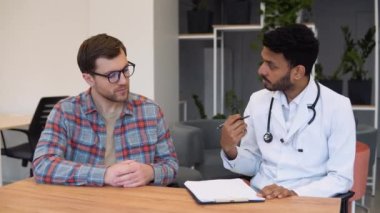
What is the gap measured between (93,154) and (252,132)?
74 centimetres

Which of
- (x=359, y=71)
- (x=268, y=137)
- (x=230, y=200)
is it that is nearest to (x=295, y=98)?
(x=268, y=137)

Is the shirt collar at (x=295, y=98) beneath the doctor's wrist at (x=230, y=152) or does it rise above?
A: above

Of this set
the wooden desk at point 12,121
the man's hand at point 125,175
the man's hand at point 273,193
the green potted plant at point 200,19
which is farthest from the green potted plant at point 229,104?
the man's hand at point 273,193

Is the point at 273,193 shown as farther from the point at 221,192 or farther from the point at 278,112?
the point at 278,112

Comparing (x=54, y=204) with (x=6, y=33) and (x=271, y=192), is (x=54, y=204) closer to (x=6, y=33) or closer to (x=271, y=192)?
(x=271, y=192)

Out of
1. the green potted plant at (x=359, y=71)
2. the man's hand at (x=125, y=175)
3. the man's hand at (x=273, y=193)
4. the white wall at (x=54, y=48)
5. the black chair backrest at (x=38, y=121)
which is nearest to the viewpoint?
the man's hand at (x=273, y=193)

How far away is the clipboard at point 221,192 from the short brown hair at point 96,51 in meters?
0.67

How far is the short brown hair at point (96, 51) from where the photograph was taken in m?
1.99

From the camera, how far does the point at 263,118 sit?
214 centimetres

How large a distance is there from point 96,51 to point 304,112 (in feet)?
3.03

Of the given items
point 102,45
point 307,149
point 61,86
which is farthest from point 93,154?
point 61,86

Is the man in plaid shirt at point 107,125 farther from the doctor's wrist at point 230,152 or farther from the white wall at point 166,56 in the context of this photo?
the white wall at point 166,56

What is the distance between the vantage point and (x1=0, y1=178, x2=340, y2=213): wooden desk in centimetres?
148

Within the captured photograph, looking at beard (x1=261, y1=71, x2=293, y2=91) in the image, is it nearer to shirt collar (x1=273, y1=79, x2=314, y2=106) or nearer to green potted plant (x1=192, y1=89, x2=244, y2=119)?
shirt collar (x1=273, y1=79, x2=314, y2=106)
